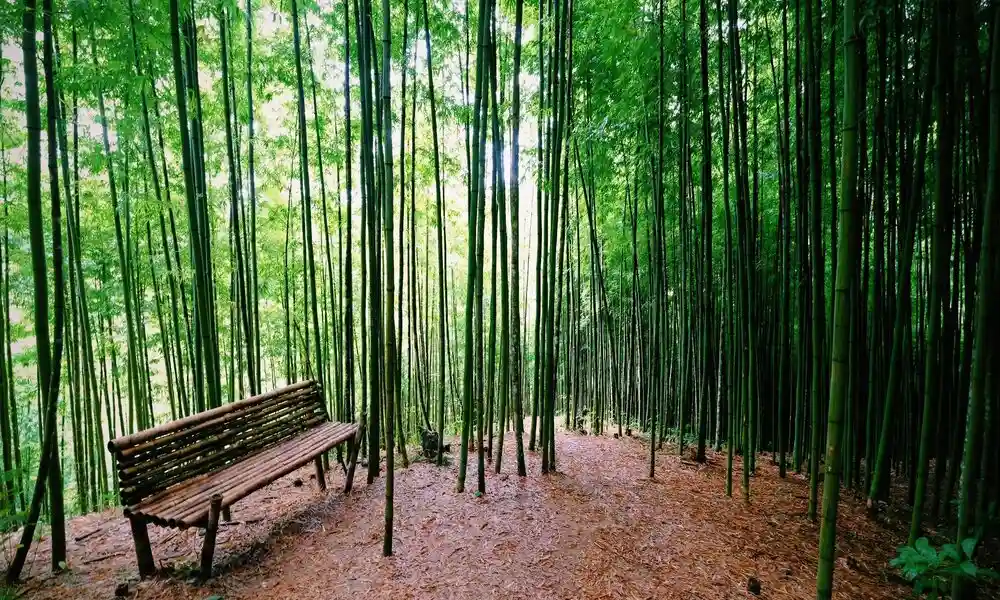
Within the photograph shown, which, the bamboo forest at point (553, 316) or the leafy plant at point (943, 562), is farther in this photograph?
the bamboo forest at point (553, 316)

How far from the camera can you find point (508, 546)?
249cm

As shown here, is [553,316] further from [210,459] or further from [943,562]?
[210,459]

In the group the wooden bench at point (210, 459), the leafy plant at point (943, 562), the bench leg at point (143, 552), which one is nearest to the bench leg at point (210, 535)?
the wooden bench at point (210, 459)

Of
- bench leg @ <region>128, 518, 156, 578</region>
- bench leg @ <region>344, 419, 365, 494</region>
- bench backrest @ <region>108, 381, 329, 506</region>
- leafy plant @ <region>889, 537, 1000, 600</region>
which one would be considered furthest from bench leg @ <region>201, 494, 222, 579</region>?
leafy plant @ <region>889, 537, 1000, 600</region>

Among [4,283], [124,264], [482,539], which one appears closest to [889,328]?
[482,539]

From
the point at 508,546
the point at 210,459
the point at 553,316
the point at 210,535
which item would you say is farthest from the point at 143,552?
the point at 553,316

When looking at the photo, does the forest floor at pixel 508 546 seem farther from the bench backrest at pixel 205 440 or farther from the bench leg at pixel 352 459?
the bench backrest at pixel 205 440

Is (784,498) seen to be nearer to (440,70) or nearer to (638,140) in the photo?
(638,140)

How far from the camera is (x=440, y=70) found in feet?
15.4

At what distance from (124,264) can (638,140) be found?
5.11m

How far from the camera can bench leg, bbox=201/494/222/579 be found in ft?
7.16

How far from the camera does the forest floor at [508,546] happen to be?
2121 mm

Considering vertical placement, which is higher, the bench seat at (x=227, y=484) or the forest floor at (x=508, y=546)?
the bench seat at (x=227, y=484)

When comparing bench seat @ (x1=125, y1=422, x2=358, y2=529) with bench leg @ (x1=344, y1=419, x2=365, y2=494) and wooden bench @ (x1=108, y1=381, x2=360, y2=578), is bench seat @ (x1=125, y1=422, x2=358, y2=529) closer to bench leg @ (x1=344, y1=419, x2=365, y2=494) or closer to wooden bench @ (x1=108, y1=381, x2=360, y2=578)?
wooden bench @ (x1=108, y1=381, x2=360, y2=578)
